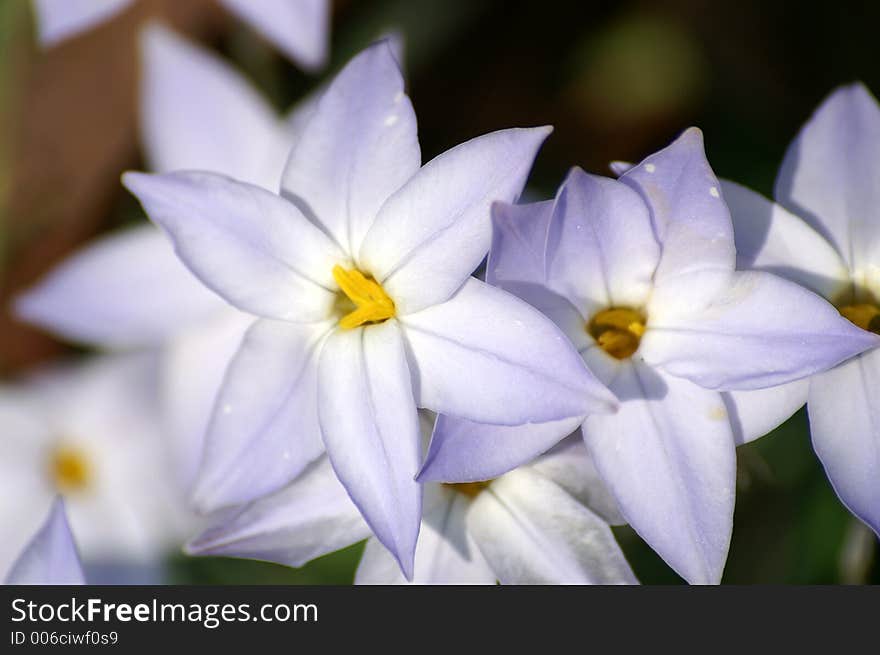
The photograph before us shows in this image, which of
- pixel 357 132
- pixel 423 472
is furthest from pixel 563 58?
pixel 423 472

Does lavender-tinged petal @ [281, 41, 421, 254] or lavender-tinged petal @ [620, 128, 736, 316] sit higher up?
lavender-tinged petal @ [281, 41, 421, 254]

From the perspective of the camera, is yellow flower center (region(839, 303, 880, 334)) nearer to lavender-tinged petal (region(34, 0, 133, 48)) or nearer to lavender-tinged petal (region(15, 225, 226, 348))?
lavender-tinged petal (region(15, 225, 226, 348))

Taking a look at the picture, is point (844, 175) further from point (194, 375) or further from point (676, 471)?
point (194, 375)

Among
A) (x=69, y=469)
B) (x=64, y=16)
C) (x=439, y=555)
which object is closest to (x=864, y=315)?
(x=439, y=555)

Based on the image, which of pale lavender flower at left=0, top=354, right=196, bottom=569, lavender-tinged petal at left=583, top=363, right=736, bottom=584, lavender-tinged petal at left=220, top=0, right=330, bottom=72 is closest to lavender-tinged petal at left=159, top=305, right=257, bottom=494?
pale lavender flower at left=0, top=354, right=196, bottom=569

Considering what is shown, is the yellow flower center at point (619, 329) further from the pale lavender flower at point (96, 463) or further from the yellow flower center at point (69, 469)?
the yellow flower center at point (69, 469)
